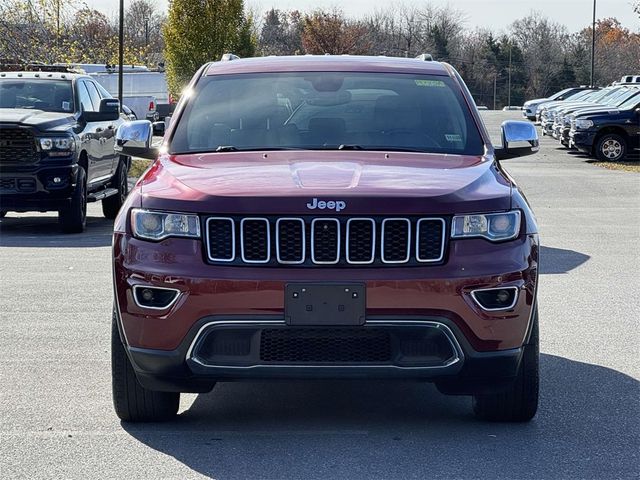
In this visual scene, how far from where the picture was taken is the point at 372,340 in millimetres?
5344

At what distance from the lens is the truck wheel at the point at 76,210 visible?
→ 47.8 ft

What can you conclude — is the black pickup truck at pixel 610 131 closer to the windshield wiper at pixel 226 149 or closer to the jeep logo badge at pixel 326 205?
the windshield wiper at pixel 226 149

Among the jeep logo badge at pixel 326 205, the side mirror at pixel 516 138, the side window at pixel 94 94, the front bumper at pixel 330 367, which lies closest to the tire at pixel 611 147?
the side window at pixel 94 94

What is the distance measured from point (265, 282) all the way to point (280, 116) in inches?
65.7

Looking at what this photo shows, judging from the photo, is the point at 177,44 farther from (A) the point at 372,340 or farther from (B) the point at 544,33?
(B) the point at 544,33

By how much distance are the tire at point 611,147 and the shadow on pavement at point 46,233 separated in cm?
1650

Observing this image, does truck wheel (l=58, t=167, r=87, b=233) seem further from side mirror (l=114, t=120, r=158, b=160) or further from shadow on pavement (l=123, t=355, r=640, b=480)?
shadow on pavement (l=123, t=355, r=640, b=480)

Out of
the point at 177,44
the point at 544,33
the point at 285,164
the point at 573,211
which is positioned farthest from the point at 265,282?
the point at 544,33

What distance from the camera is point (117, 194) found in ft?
55.0

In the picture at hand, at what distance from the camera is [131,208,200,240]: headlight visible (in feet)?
17.6

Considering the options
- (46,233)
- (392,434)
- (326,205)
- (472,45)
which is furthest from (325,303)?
(472,45)

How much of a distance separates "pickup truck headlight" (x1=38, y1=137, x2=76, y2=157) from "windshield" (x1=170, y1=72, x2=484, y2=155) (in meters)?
7.68

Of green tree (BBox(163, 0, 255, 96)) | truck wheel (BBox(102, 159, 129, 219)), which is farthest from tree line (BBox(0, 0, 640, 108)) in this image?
truck wheel (BBox(102, 159, 129, 219))

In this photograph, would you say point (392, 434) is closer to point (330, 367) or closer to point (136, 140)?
point (330, 367)
